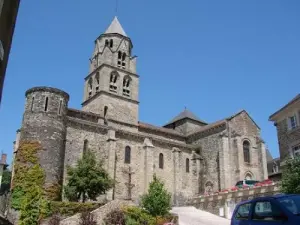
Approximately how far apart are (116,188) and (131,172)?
2561 millimetres

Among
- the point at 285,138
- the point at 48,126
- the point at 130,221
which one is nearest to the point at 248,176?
the point at 285,138

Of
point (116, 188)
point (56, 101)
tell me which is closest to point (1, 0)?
point (56, 101)

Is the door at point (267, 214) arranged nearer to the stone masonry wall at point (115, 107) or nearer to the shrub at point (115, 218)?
the shrub at point (115, 218)

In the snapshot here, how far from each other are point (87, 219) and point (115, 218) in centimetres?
203

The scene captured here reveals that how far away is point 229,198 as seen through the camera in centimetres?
Result: 2967

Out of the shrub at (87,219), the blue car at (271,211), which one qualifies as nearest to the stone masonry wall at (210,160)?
the shrub at (87,219)

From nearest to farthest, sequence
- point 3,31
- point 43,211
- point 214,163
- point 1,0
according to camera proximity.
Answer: point 1,0
point 3,31
point 43,211
point 214,163

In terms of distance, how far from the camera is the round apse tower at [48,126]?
30078 mm

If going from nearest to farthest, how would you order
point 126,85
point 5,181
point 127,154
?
point 127,154
point 126,85
point 5,181

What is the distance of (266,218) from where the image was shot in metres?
7.77

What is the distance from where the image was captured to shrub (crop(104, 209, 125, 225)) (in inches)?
927

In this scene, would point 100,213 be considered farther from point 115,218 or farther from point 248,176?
point 248,176

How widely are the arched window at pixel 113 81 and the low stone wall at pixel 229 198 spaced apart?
18.2m

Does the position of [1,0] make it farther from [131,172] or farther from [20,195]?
[131,172]
